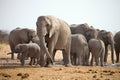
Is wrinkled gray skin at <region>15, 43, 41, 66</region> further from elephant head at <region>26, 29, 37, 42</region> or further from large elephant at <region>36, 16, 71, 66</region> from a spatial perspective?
elephant head at <region>26, 29, 37, 42</region>

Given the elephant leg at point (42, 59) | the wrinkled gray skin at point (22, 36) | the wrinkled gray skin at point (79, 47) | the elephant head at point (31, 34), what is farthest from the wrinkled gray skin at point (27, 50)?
the wrinkled gray skin at point (22, 36)

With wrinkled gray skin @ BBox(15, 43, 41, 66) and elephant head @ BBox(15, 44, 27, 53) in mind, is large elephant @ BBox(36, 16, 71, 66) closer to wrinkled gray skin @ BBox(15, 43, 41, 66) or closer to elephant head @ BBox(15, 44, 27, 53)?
wrinkled gray skin @ BBox(15, 43, 41, 66)

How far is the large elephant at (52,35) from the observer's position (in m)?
11.2

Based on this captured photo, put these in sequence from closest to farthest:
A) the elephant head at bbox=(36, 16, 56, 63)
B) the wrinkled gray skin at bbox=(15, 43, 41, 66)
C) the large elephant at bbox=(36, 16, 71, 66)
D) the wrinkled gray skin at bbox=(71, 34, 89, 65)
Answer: the elephant head at bbox=(36, 16, 56, 63) < the large elephant at bbox=(36, 16, 71, 66) < the wrinkled gray skin at bbox=(15, 43, 41, 66) < the wrinkled gray skin at bbox=(71, 34, 89, 65)

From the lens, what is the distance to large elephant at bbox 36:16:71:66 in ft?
36.8

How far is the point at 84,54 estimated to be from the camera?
15.4 meters

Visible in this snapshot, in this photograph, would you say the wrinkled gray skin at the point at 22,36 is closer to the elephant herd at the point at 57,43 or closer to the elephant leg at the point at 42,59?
the elephant herd at the point at 57,43

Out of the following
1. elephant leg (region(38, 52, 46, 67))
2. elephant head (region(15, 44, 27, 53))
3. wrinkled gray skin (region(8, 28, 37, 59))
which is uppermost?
wrinkled gray skin (region(8, 28, 37, 59))

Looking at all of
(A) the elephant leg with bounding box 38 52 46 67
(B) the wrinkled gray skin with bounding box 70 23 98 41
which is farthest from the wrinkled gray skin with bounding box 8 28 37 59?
(A) the elephant leg with bounding box 38 52 46 67

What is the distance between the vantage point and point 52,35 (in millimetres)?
12039

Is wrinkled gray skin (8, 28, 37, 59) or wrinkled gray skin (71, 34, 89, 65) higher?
wrinkled gray skin (8, 28, 37, 59)

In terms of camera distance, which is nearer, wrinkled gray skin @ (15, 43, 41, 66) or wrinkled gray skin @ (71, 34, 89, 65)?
wrinkled gray skin @ (15, 43, 41, 66)

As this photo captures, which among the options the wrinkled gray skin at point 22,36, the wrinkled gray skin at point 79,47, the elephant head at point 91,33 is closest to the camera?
the wrinkled gray skin at point 79,47

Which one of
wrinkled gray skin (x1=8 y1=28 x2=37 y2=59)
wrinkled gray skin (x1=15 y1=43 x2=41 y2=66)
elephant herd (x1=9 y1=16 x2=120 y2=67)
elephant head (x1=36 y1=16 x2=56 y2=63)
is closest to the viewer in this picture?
elephant head (x1=36 y1=16 x2=56 y2=63)
